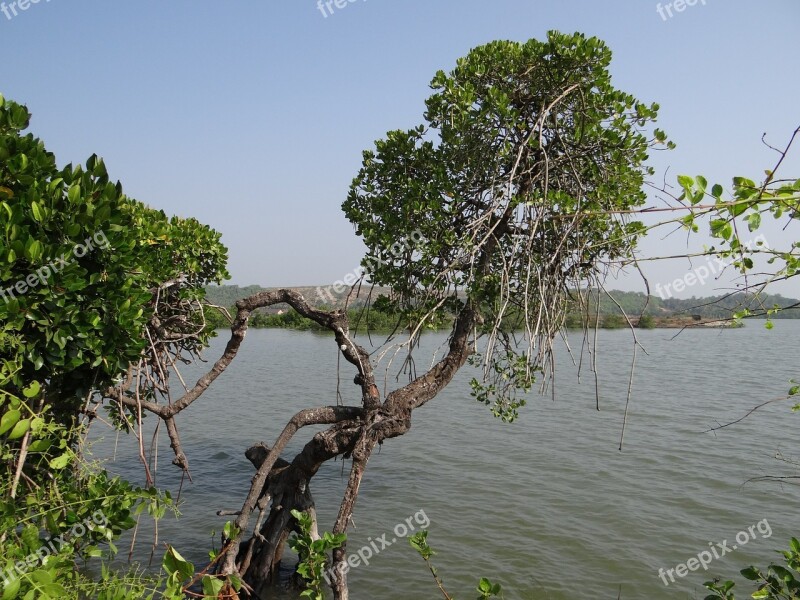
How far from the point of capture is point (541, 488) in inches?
372

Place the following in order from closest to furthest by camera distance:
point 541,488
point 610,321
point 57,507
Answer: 1. point 57,507
2. point 541,488
3. point 610,321

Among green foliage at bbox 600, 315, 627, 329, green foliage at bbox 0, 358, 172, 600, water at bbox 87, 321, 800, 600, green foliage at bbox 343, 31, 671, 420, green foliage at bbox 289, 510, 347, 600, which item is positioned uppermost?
green foliage at bbox 343, 31, 671, 420

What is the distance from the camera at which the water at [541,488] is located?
677 centimetres

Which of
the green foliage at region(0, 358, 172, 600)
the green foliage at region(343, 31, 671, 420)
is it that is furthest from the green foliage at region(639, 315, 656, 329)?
the green foliage at region(0, 358, 172, 600)

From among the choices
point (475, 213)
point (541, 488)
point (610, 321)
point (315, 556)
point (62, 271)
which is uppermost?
point (475, 213)

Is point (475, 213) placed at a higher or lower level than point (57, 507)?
higher

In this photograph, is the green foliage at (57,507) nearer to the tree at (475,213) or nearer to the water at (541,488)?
the tree at (475,213)

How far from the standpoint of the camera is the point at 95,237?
316cm

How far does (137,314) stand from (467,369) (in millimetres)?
21624

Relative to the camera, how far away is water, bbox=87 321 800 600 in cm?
677

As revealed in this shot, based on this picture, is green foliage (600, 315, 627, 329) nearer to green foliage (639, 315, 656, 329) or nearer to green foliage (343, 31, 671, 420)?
green foliage (639, 315, 656, 329)

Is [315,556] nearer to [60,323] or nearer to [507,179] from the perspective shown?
[60,323]

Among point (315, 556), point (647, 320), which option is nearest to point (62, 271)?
point (315, 556)

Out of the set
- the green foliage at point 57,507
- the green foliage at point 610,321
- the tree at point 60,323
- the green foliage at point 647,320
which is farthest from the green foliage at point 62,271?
the green foliage at point 610,321
